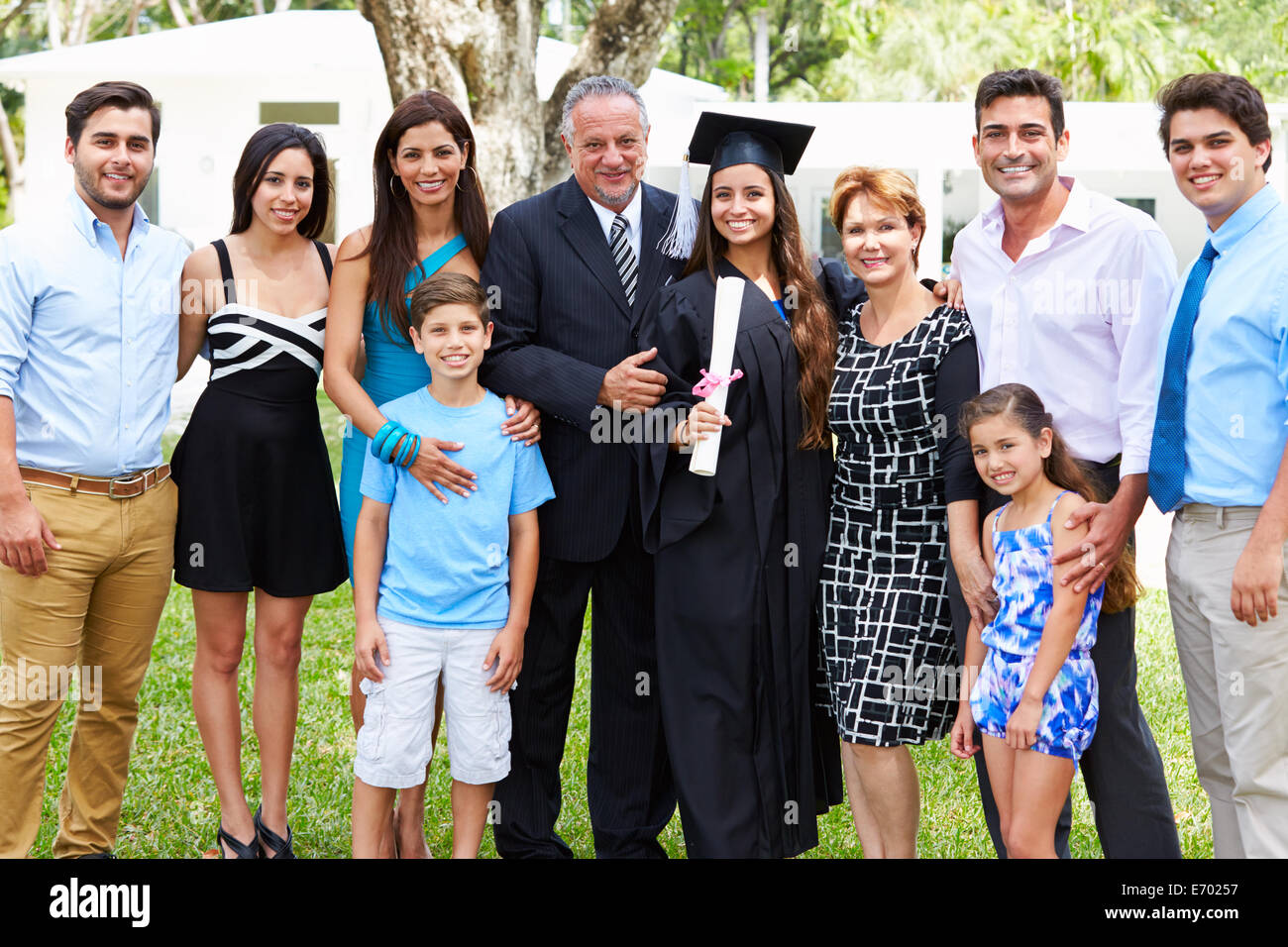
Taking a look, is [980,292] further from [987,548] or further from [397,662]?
[397,662]

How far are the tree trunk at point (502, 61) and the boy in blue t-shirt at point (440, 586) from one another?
4562 mm

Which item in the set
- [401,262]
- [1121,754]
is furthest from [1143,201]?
[401,262]

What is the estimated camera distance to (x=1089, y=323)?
3451 mm

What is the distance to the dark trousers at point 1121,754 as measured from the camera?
3.47 metres

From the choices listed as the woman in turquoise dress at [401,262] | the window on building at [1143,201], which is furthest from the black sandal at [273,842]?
the window on building at [1143,201]

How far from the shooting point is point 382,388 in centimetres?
404

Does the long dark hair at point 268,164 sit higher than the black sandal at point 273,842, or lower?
higher

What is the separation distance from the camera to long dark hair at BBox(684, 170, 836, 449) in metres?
3.66

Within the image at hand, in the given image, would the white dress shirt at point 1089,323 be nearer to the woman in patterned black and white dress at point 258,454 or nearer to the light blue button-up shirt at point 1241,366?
the light blue button-up shirt at point 1241,366

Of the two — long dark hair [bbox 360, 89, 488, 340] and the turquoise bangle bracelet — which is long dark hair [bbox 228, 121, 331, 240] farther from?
the turquoise bangle bracelet

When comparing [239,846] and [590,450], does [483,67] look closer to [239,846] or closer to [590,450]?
[590,450]

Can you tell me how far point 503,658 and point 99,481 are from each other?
4.46 ft
